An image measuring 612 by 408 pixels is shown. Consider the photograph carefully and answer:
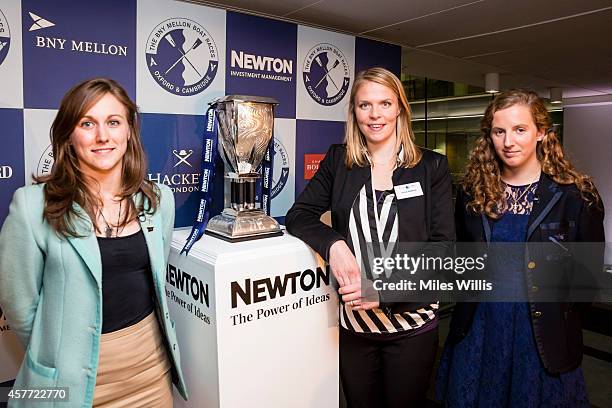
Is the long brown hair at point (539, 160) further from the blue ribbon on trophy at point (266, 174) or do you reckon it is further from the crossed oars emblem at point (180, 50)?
the crossed oars emblem at point (180, 50)

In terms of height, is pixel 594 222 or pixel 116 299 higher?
pixel 594 222

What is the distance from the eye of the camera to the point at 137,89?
1965 millimetres

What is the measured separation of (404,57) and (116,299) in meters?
2.87

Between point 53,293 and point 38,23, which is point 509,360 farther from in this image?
point 38,23

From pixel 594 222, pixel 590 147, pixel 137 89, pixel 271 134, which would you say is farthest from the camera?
pixel 590 147

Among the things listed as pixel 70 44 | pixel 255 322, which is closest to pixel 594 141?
pixel 255 322

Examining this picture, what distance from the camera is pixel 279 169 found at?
2.45 m

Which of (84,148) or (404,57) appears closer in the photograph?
(84,148)

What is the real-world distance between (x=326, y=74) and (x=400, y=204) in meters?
1.38

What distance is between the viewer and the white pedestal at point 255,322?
144cm

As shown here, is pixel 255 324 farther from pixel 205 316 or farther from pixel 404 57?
pixel 404 57

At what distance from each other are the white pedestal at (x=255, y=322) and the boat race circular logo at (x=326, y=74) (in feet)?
3.78

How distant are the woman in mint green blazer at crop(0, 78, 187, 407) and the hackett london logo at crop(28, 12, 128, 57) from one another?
2.42 ft

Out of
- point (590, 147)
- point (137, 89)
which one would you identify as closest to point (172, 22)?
point (137, 89)
